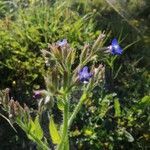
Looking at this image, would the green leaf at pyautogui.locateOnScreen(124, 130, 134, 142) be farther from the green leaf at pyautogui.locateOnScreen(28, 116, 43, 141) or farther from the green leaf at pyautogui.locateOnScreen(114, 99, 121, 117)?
the green leaf at pyautogui.locateOnScreen(28, 116, 43, 141)

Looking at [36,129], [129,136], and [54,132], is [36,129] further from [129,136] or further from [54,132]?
[129,136]

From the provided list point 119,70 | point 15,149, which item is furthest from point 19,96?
point 119,70

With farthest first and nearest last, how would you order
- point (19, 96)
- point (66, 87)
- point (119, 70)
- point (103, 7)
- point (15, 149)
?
point (103, 7), point (119, 70), point (19, 96), point (15, 149), point (66, 87)

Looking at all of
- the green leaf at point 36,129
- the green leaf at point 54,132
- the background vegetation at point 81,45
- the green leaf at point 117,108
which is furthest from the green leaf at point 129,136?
the green leaf at point 36,129

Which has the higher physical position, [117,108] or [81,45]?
[81,45]

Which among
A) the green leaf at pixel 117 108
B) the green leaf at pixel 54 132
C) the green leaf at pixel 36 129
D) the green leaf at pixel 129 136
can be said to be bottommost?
the green leaf at pixel 129 136

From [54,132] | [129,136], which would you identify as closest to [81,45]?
[129,136]

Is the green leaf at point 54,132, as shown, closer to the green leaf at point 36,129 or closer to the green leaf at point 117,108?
the green leaf at point 36,129

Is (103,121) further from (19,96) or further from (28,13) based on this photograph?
(28,13)
